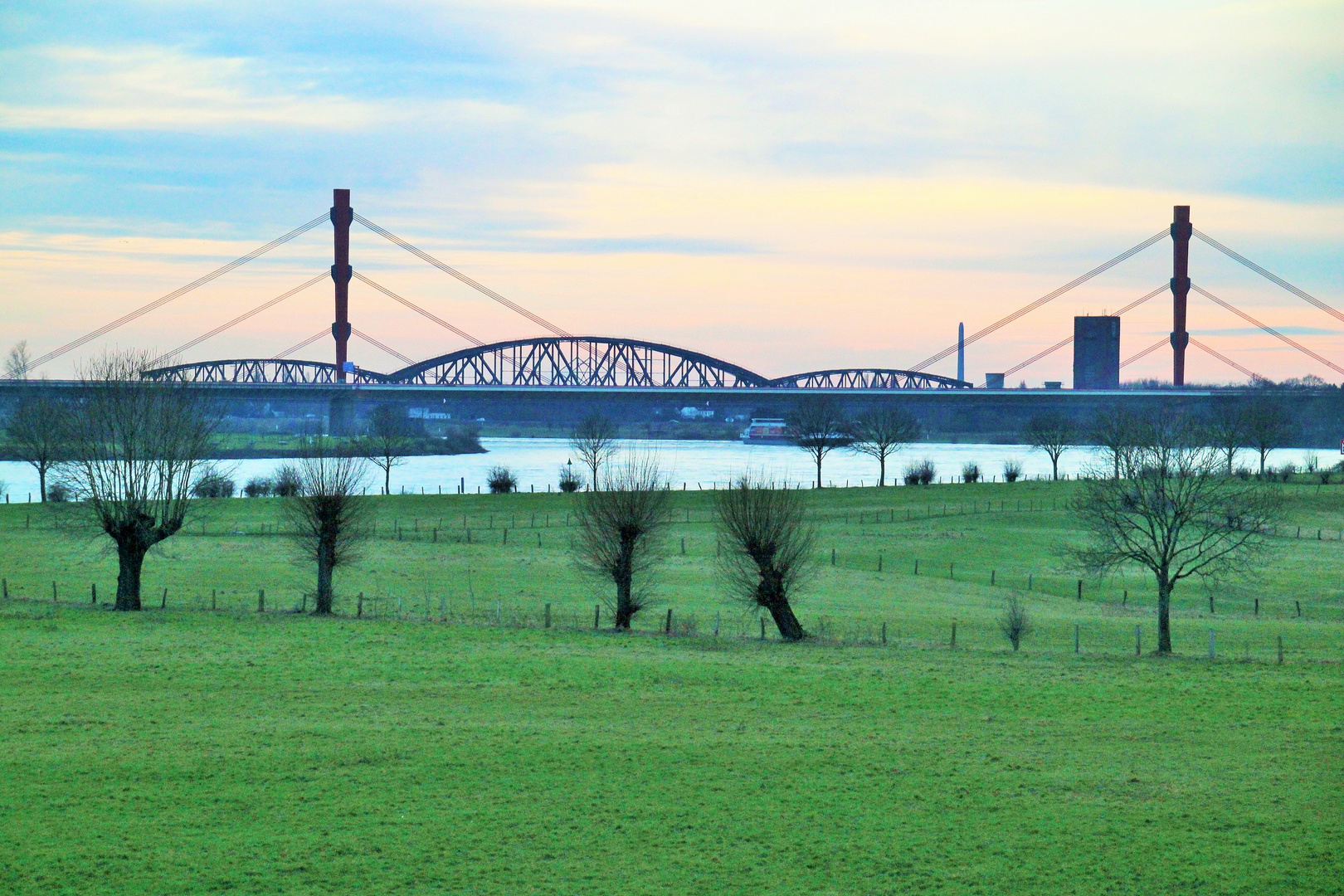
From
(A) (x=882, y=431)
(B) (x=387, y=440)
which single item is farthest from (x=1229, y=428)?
(B) (x=387, y=440)

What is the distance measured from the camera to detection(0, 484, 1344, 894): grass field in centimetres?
1201

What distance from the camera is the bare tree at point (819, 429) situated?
75.1 metres

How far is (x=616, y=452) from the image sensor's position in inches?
3516

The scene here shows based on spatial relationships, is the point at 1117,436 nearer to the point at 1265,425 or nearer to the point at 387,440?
the point at 1265,425

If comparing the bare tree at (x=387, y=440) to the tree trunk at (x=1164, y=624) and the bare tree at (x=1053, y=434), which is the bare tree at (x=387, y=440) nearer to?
the bare tree at (x=1053, y=434)

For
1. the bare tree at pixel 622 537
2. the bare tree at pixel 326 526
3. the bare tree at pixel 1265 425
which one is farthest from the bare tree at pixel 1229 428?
the bare tree at pixel 326 526

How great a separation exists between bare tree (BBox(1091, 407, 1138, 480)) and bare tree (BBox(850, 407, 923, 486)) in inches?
467

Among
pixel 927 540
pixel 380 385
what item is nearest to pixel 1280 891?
pixel 927 540

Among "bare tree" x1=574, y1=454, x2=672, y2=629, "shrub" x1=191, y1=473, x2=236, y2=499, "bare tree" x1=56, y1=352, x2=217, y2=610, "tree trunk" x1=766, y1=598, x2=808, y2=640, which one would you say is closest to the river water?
"shrub" x1=191, y1=473, x2=236, y2=499

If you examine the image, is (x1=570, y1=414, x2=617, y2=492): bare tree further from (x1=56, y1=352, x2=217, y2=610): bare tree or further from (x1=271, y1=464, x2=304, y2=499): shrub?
(x1=56, y1=352, x2=217, y2=610): bare tree

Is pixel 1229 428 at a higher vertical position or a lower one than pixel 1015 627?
higher

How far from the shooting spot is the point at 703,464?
305 ft

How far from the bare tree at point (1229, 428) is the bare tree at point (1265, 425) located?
293 mm

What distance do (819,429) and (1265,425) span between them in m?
25.6
